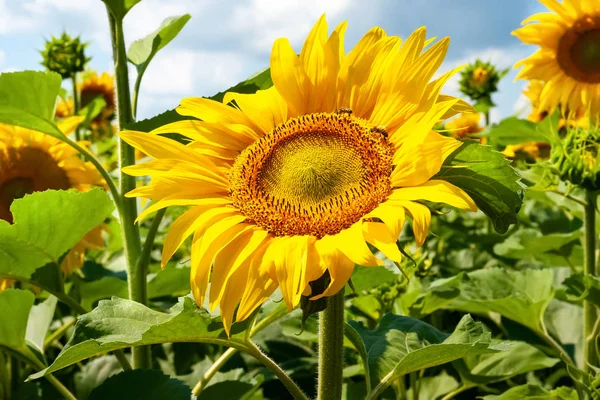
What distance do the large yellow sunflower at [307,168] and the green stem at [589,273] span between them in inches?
39.2

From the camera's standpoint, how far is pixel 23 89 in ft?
5.01

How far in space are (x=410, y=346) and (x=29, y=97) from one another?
0.99 metres

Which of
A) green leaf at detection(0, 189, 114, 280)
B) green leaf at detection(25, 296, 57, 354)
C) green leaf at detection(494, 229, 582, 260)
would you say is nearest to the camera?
green leaf at detection(0, 189, 114, 280)

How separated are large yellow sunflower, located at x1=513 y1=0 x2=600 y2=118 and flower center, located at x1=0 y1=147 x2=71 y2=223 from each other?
2.18m

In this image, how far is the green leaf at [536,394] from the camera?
157 centimetres

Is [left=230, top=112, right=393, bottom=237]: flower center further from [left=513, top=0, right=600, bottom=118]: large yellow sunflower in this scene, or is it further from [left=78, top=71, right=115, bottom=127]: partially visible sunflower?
[left=78, top=71, right=115, bottom=127]: partially visible sunflower

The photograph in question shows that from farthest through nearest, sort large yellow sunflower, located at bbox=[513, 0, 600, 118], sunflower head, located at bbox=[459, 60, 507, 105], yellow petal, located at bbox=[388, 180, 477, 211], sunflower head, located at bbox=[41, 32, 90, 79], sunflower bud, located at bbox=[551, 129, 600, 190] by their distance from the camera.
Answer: sunflower head, located at bbox=[459, 60, 507, 105]
sunflower head, located at bbox=[41, 32, 90, 79]
large yellow sunflower, located at bbox=[513, 0, 600, 118]
sunflower bud, located at bbox=[551, 129, 600, 190]
yellow petal, located at bbox=[388, 180, 477, 211]

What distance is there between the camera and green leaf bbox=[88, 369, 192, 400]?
1260 millimetres

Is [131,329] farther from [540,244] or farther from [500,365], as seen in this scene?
[540,244]

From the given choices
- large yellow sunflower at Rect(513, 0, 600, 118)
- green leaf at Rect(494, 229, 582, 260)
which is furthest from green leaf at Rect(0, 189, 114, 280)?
large yellow sunflower at Rect(513, 0, 600, 118)

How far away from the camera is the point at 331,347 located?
1040 millimetres

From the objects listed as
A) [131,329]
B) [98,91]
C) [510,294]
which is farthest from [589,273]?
[98,91]

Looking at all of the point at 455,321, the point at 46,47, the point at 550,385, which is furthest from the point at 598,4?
the point at 46,47

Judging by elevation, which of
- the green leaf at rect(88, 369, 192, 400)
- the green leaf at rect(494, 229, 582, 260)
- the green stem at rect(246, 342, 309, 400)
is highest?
the green leaf at rect(494, 229, 582, 260)
